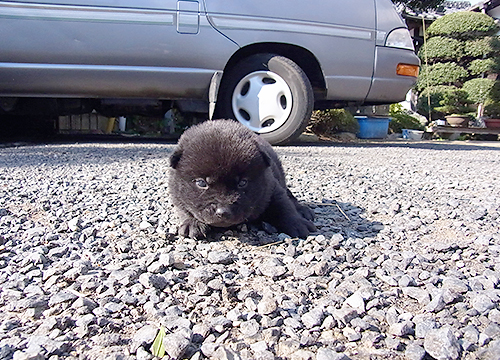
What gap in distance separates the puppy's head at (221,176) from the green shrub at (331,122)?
8345mm

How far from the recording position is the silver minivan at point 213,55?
4.96m

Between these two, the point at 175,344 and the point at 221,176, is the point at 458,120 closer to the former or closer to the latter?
the point at 221,176

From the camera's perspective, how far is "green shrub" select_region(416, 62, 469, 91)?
46.9 ft

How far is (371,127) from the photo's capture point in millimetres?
11703

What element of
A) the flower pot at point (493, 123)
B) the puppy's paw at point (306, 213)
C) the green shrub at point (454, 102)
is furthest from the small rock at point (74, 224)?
the flower pot at point (493, 123)

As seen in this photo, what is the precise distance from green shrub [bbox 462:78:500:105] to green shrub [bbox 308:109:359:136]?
5.53 meters

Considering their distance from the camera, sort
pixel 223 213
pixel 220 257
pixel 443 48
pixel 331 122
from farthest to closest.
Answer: pixel 443 48, pixel 331 122, pixel 223 213, pixel 220 257

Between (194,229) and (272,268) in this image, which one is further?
(194,229)

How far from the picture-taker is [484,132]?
1252 cm

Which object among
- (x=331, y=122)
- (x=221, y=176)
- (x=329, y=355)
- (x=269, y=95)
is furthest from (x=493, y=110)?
(x=329, y=355)

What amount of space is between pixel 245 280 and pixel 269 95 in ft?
13.0

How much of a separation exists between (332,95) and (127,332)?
4988mm

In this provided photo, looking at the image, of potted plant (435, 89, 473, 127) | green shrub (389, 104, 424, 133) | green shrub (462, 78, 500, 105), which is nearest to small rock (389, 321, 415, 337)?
green shrub (389, 104, 424, 133)

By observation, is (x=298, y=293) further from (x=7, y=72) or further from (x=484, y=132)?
(x=484, y=132)
